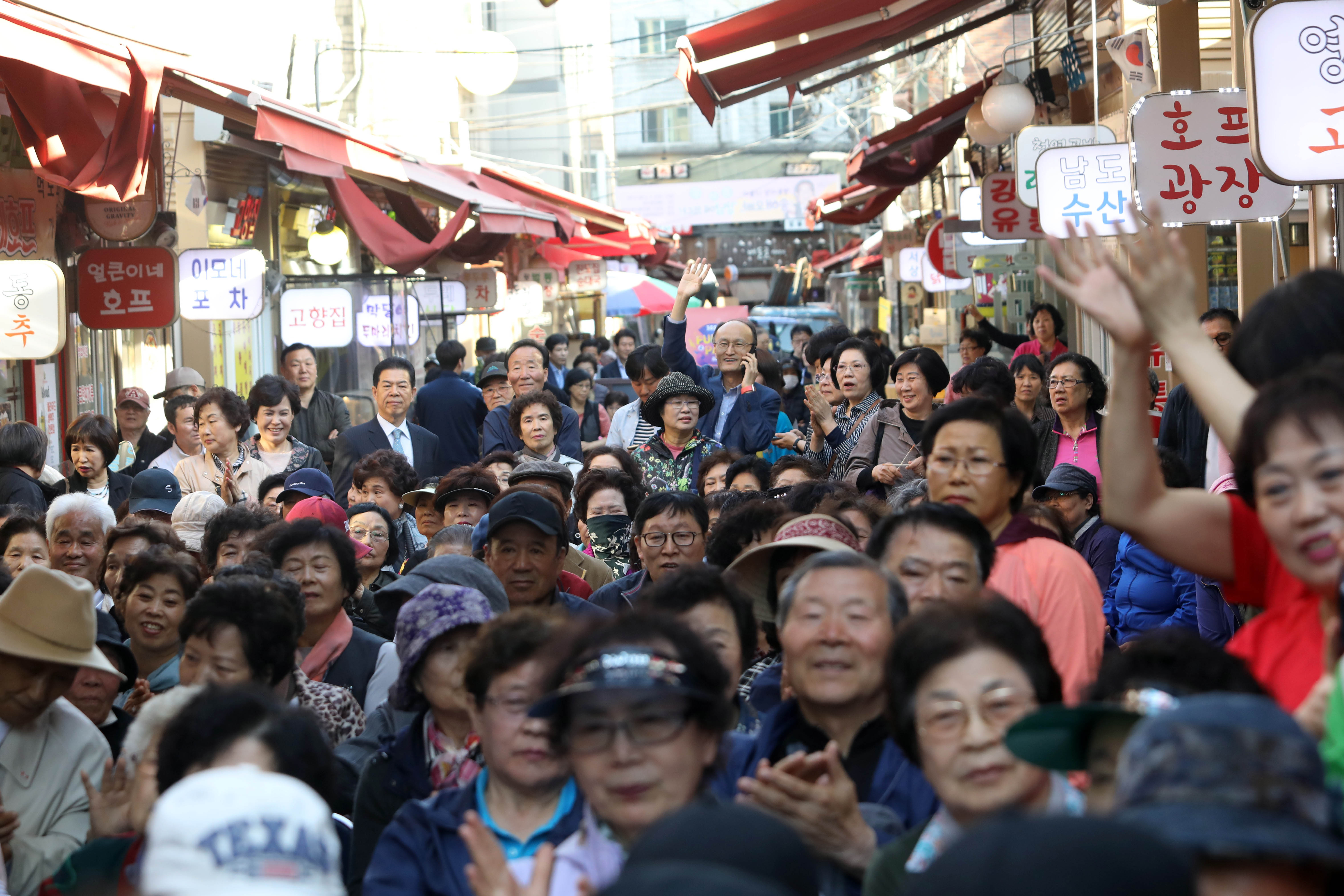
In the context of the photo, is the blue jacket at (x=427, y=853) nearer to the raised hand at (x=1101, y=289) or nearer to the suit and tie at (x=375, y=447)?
the raised hand at (x=1101, y=289)

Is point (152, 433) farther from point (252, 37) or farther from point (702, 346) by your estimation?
point (252, 37)

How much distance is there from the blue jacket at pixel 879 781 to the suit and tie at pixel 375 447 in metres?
5.53

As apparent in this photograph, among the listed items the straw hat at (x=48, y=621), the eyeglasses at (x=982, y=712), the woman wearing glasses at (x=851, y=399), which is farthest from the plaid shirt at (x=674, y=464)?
the eyeglasses at (x=982, y=712)

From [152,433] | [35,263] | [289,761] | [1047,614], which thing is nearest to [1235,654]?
[1047,614]

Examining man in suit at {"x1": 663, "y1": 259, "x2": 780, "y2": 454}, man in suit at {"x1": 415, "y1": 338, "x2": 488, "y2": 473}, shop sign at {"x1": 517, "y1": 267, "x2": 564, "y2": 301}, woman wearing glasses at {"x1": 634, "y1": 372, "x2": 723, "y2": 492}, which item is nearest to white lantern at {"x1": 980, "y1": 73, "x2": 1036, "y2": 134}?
man in suit at {"x1": 663, "y1": 259, "x2": 780, "y2": 454}

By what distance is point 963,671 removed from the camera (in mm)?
2477

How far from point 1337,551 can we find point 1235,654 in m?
0.39

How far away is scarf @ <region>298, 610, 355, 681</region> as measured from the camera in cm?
475

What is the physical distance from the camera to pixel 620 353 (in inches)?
842

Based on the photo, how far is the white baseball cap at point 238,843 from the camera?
1918 millimetres

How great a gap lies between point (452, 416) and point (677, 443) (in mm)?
3398

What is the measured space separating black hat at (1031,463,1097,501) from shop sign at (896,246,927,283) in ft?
46.8

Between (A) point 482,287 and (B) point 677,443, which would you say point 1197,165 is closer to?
(B) point 677,443

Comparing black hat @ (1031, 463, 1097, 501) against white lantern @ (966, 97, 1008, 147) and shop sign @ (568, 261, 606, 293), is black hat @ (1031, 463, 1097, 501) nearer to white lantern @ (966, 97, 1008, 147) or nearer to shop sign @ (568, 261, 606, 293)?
white lantern @ (966, 97, 1008, 147)
